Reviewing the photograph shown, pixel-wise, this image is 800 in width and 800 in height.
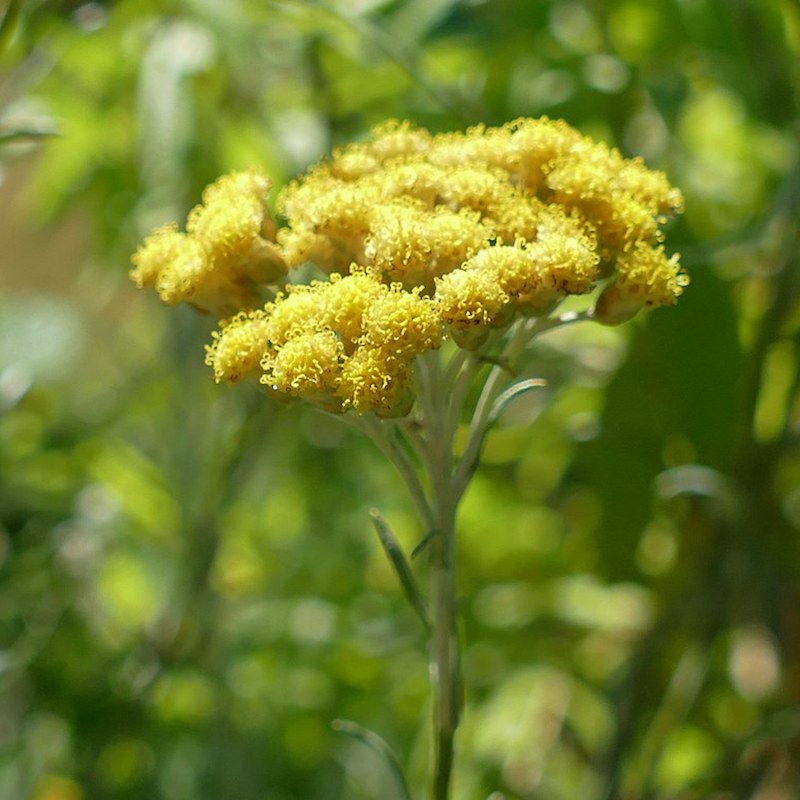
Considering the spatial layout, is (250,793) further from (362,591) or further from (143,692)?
(362,591)

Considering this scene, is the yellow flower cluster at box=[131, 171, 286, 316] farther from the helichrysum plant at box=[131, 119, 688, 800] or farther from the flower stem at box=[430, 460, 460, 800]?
the flower stem at box=[430, 460, 460, 800]

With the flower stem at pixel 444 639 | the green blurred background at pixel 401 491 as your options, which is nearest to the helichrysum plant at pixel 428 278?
the flower stem at pixel 444 639

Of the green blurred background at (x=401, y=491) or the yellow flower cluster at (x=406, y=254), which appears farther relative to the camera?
the green blurred background at (x=401, y=491)

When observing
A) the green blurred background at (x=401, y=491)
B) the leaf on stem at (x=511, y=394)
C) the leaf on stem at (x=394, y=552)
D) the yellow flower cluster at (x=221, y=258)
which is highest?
the yellow flower cluster at (x=221, y=258)

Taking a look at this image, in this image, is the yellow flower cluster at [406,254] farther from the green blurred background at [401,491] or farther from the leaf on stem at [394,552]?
the green blurred background at [401,491]

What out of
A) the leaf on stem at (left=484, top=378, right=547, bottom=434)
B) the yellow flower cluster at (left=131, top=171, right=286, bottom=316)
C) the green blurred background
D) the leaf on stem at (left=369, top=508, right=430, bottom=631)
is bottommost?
the green blurred background

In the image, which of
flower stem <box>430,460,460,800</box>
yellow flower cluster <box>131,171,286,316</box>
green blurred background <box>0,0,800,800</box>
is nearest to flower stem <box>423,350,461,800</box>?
flower stem <box>430,460,460,800</box>

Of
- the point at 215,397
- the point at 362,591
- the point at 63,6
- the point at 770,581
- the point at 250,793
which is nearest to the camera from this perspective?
the point at 63,6

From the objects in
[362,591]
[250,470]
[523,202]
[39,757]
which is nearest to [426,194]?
[523,202]

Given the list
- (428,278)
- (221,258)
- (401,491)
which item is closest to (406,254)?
(428,278)
